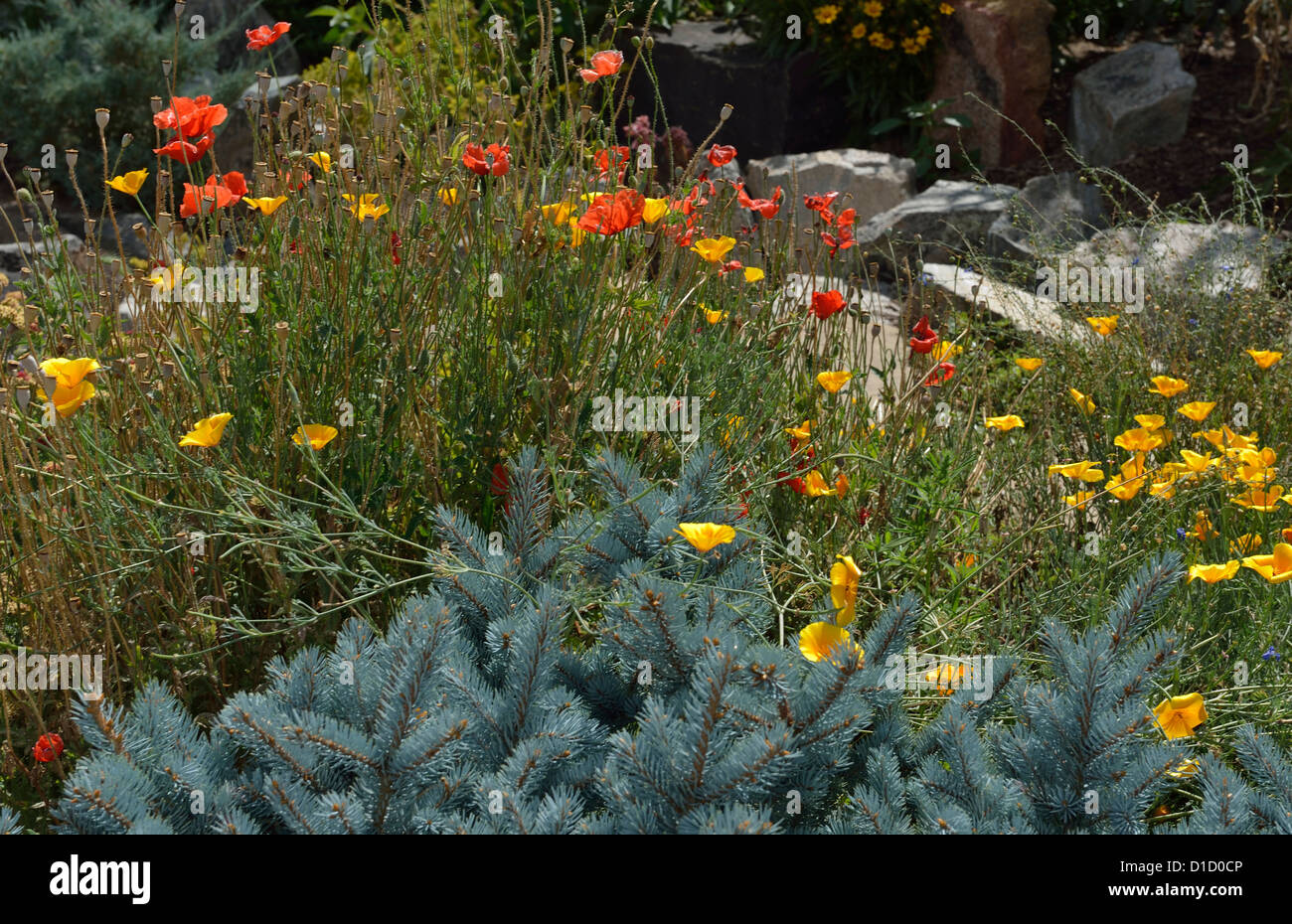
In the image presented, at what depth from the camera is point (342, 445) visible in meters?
2.24

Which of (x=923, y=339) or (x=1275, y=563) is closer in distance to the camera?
(x=1275, y=563)

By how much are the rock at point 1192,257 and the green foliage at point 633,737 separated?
2230 millimetres

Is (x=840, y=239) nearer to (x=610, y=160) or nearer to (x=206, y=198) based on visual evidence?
(x=610, y=160)

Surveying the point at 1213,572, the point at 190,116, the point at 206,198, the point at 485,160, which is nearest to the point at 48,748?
the point at 206,198

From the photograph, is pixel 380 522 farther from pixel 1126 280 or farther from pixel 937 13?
pixel 937 13

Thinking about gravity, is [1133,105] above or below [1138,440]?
above

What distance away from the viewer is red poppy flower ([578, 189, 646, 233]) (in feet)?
7.26

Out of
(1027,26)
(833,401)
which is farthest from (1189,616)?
(1027,26)

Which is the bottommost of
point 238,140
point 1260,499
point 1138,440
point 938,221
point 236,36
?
point 1260,499

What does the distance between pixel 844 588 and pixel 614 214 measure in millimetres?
850

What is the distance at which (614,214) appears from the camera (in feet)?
7.29

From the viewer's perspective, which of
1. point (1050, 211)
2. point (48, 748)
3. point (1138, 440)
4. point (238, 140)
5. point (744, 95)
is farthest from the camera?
point (238, 140)

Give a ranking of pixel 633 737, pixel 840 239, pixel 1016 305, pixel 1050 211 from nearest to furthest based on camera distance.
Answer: pixel 633 737 < pixel 840 239 < pixel 1016 305 < pixel 1050 211

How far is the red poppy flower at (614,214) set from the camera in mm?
2213
